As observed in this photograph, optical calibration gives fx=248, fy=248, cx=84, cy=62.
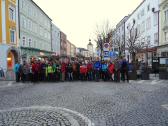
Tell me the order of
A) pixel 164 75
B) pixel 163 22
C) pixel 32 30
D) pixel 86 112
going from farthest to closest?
pixel 32 30 < pixel 163 22 < pixel 164 75 < pixel 86 112

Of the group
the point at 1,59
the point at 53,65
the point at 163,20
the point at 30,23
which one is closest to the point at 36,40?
the point at 30,23

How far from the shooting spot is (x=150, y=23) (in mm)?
43375

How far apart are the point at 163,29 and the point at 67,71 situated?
2233 centimetres

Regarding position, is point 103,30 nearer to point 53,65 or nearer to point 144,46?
point 144,46

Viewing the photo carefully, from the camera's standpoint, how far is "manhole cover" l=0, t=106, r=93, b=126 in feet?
21.3

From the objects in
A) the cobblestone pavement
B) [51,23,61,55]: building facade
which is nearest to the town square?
the cobblestone pavement

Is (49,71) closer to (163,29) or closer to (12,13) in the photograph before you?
(12,13)

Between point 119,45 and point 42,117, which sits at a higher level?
point 119,45

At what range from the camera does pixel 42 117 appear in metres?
7.18

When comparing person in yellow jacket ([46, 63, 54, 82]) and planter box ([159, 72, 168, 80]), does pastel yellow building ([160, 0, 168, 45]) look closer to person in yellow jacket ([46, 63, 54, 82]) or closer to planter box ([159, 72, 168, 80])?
planter box ([159, 72, 168, 80])

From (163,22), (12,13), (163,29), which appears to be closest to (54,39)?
(12,13)

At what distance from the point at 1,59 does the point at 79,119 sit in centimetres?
2713

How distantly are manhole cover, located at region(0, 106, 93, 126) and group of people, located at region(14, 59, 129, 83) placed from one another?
1061cm

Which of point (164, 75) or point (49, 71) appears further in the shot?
point (164, 75)
